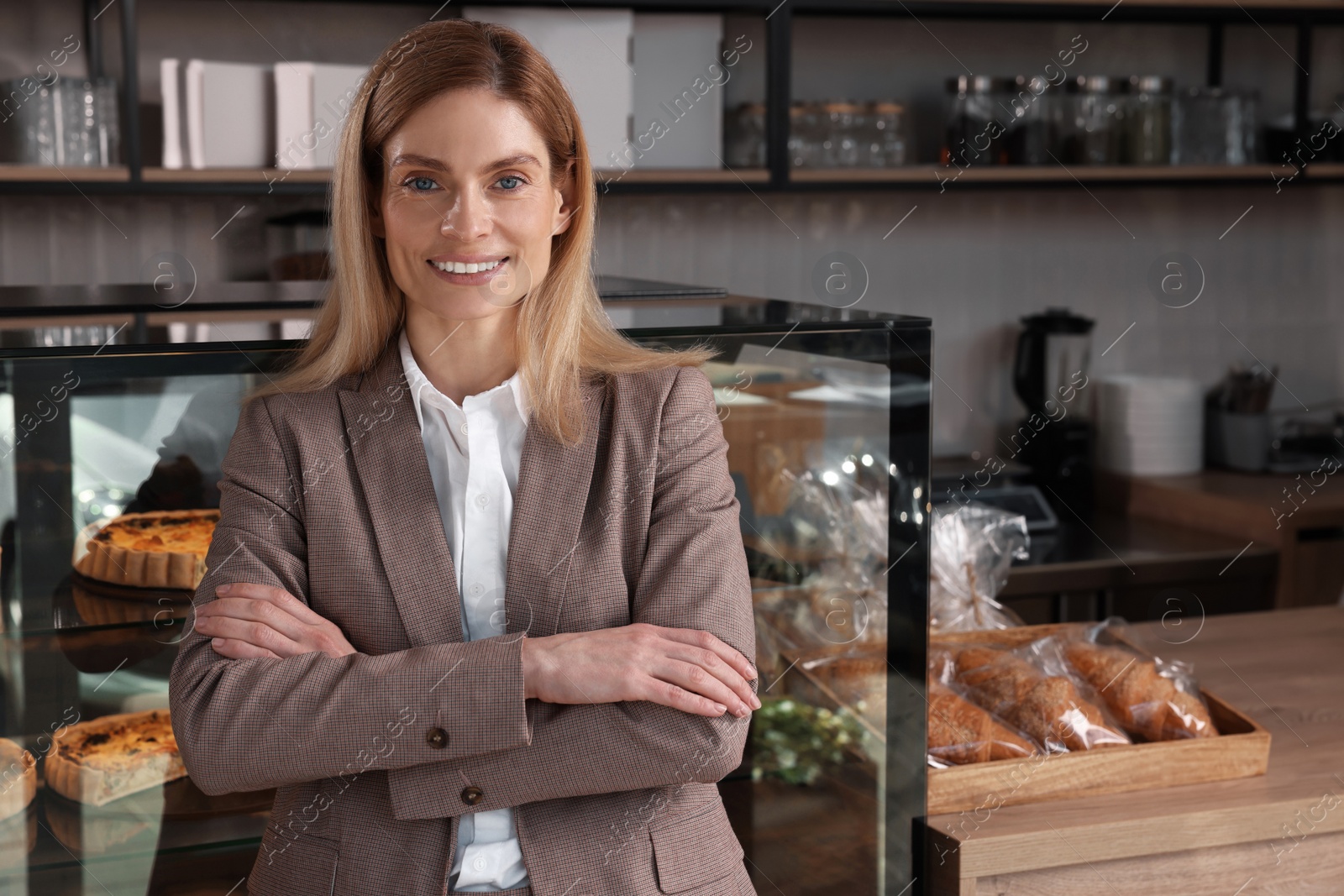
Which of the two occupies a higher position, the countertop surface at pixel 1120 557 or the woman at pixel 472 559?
the woman at pixel 472 559

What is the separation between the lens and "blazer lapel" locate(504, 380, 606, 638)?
100 cm

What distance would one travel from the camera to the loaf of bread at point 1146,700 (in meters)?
1.35

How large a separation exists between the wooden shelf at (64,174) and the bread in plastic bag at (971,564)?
1.68 m

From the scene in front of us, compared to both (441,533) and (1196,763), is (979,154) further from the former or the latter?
(441,533)

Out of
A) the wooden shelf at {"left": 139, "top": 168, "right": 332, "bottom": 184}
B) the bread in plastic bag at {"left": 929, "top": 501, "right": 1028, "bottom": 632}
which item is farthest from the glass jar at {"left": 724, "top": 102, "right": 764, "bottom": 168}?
the bread in plastic bag at {"left": 929, "top": 501, "right": 1028, "bottom": 632}

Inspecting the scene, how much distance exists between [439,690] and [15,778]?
16.0 inches

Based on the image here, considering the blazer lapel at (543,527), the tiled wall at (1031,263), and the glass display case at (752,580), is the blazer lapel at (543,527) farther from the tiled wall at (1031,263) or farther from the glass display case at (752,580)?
the tiled wall at (1031,263)

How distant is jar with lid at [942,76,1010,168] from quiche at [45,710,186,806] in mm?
2328

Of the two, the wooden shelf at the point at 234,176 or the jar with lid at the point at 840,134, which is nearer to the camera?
the wooden shelf at the point at 234,176

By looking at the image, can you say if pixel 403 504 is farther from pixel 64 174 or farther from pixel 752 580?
pixel 64 174

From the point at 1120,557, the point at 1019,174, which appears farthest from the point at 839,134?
the point at 1120,557

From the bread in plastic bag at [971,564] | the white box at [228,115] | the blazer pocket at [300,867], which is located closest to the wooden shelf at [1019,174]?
the white box at [228,115]

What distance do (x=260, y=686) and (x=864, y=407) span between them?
0.58 metres

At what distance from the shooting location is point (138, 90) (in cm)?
256
